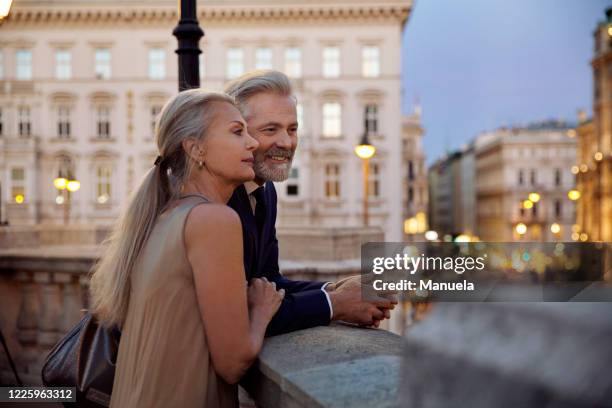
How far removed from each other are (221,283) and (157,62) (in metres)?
37.5

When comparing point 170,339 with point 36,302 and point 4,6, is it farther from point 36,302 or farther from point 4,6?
point 36,302

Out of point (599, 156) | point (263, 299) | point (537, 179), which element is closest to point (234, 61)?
point (263, 299)

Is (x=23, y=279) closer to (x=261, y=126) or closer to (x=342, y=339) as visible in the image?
(x=261, y=126)

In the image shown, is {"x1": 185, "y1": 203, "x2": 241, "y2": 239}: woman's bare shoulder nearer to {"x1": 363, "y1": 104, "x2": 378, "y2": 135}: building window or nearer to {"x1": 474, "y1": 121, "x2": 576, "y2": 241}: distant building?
{"x1": 363, "y1": 104, "x2": 378, "y2": 135}: building window

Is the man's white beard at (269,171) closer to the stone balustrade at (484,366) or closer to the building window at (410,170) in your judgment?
the stone balustrade at (484,366)

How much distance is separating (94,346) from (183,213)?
23.5 inches

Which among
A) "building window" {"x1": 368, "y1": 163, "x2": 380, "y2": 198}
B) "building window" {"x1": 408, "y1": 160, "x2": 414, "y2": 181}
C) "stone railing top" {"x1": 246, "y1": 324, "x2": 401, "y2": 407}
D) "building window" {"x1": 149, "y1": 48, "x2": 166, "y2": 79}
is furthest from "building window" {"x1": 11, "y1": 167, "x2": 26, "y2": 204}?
"stone railing top" {"x1": 246, "y1": 324, "x2": 401, "y2": 407}

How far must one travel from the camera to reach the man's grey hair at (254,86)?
2764 millimetres

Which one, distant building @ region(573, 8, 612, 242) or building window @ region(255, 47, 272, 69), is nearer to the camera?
building window @ region(255, 47, 272, 69)

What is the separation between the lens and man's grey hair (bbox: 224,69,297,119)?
276 centimetres

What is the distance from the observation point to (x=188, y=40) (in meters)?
4.67

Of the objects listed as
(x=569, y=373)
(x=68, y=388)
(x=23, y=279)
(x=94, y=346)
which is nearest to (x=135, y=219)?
(x=94, y=346)

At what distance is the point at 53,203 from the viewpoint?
121ft

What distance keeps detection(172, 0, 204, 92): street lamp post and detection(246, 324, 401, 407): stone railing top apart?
111 inches
